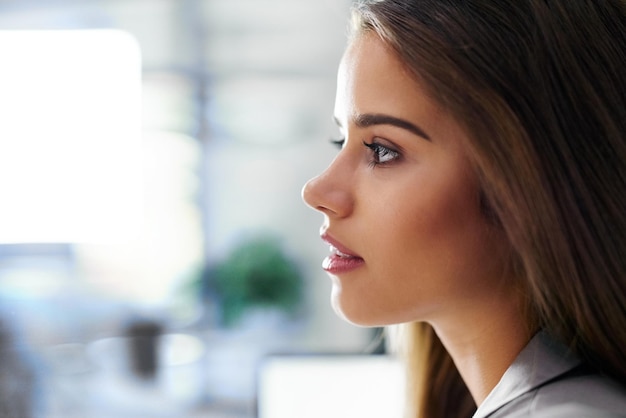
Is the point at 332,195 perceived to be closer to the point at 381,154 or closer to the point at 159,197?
the point at 381,154

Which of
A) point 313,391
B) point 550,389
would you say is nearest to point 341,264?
point 550,389

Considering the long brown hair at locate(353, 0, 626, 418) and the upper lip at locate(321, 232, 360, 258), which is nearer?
the long brown hair at locate(353, 0, 626, 418)

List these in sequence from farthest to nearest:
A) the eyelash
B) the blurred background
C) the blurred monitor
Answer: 1. the blurred background
2. the blurred monitor
3. the eyelash

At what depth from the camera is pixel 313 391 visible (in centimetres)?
130

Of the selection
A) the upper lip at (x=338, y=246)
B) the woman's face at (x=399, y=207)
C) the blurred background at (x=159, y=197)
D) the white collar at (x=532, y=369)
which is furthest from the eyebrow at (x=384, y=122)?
the blurred background at (x=159, y=197)

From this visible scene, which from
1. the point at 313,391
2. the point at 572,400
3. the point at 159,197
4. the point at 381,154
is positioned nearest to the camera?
the point at 572,400

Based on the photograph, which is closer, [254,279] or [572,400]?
[572,400]

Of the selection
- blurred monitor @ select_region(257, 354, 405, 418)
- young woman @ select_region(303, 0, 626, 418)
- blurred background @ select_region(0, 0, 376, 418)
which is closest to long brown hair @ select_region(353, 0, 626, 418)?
young woman @ select_region(303, 0, 626, 418)

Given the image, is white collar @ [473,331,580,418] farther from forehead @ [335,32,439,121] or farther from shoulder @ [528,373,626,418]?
forehead @ [335,32,439,121]

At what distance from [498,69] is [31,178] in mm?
1146

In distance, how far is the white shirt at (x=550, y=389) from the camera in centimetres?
64

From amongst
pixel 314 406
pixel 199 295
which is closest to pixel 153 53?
pixel 199 295

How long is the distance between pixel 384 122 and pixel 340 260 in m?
0.15

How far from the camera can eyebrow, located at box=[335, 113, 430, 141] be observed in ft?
2.40
